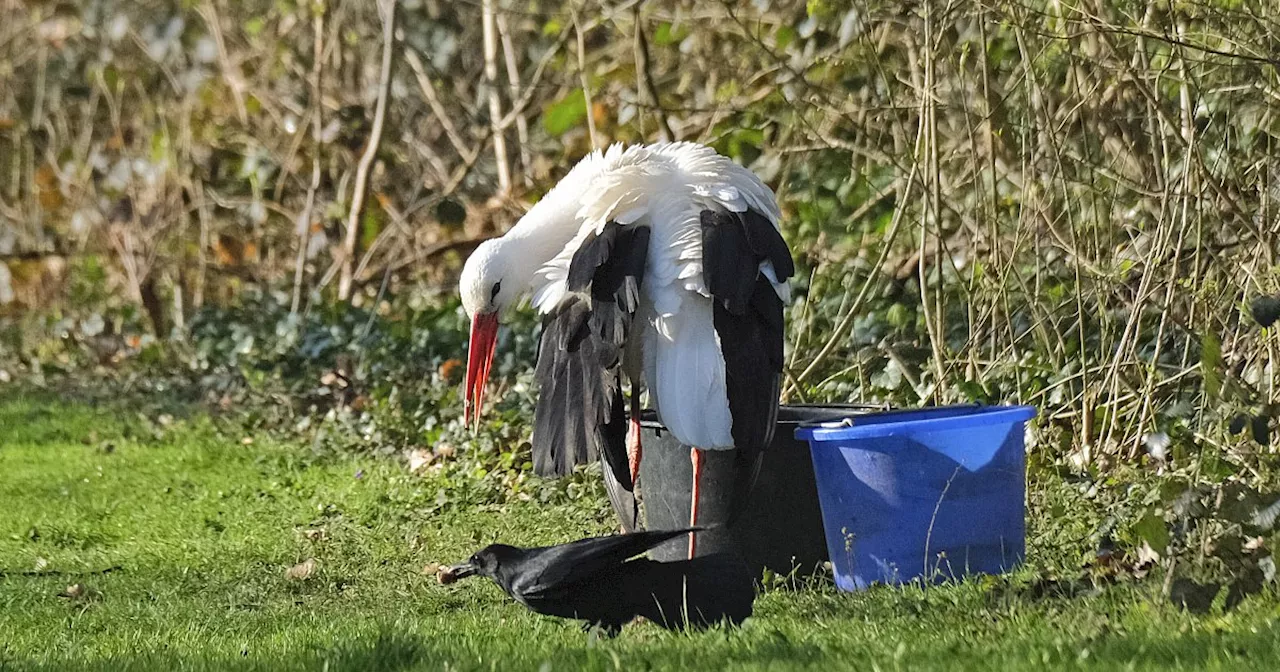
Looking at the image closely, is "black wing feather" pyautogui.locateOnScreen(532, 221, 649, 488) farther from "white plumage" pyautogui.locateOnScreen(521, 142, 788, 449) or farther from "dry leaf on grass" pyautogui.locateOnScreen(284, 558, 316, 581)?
"dry leaf on grass" pyautogui.locateOnScreen(284, 558, 316, 581)

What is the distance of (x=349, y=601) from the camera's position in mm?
5273

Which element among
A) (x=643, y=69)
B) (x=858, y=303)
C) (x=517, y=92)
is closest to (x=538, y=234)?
(x=858, y=303)

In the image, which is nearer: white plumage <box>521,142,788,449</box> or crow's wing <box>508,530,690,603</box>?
crow's wing <box>508,530,690,603</box>

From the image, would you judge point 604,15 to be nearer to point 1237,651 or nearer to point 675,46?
point 675,46

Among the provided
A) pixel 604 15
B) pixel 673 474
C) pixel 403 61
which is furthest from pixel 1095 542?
pixel 403 61

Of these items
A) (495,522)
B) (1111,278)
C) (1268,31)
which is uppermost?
(1268,31)

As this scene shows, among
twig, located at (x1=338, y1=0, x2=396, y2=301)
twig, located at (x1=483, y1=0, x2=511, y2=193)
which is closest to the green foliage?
twig, located at (x1=483, y1=0, x2=511, y2=193)

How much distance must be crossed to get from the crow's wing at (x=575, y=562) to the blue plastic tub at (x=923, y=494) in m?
0.63

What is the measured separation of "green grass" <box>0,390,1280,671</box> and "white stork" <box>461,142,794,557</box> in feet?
1.64

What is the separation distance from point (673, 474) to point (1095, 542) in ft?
3.99

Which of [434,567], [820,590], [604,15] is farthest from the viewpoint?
[604,15]

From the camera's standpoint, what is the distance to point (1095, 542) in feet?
16.3

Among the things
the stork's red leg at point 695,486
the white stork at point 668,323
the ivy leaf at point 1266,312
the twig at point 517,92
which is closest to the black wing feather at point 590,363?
the white stork at point 668,323

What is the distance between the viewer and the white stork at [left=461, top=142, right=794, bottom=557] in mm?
4699
